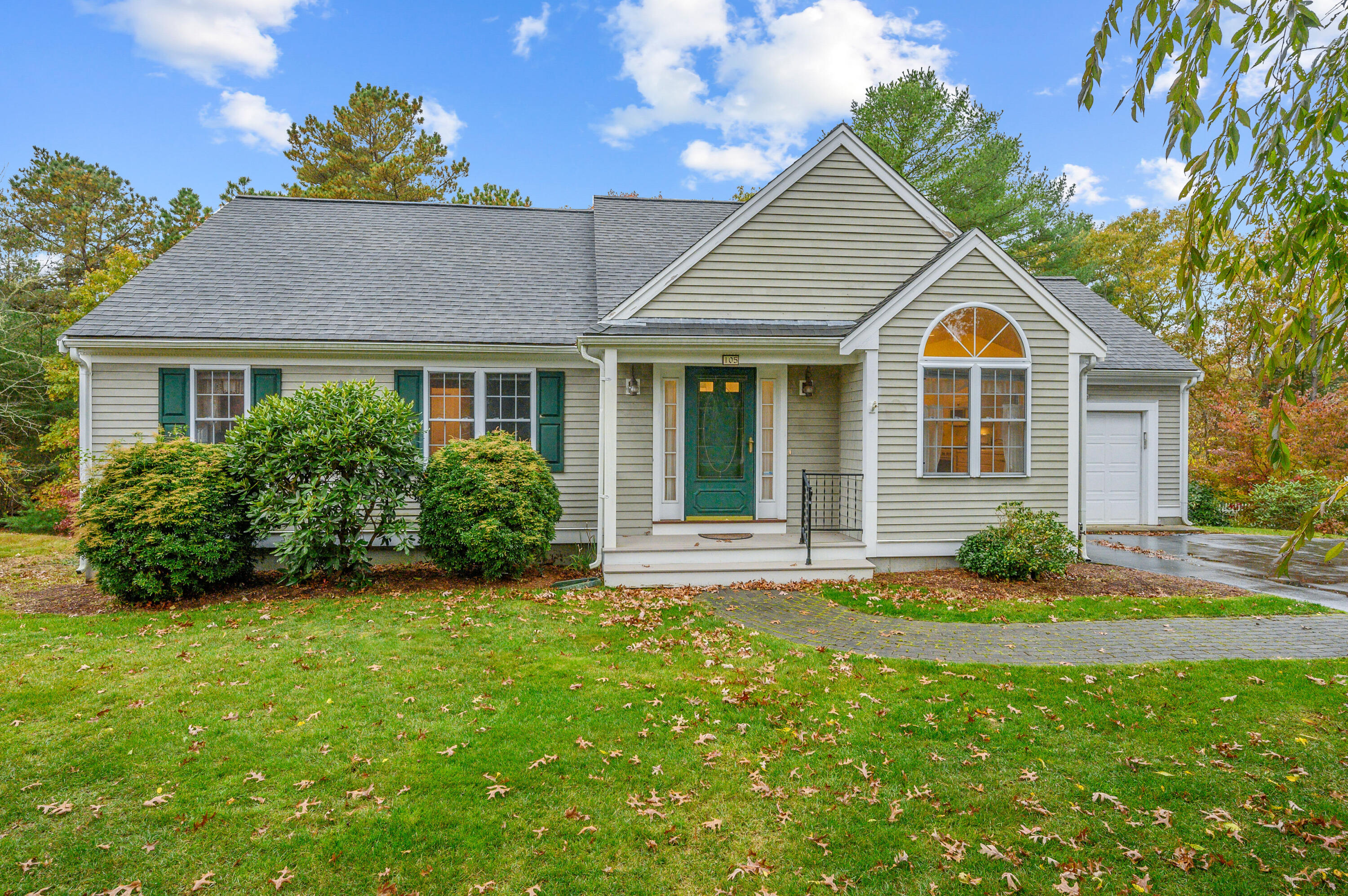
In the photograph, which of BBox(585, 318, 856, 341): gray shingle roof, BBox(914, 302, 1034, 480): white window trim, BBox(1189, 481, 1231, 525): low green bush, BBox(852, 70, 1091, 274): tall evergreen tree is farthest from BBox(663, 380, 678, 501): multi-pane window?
BBox(852, 70, 1091, 274): tall evergreen tree

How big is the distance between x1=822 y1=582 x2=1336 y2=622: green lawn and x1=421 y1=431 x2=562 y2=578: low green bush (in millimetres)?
3825

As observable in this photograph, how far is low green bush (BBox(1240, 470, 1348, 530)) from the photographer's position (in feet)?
41.0

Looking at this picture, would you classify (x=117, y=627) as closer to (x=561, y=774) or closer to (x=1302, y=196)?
(x=561, y=774)

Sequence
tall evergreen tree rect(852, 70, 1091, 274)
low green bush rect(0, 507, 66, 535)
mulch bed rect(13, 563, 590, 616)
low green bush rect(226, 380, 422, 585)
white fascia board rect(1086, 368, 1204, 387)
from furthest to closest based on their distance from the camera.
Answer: tall evergreen tree rect(852, 70, 1091, 274) → low green bush rect(0, 507, 66, 535) → white fascia board rect(1086, 368, 1204, 387) → low green bush rect(226, 380, 422, 585) → mulch bed rect(13, 563, 590, 616)

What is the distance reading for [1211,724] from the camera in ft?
13.5

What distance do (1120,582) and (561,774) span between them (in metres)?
7.38

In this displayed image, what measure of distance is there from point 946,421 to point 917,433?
1.49 feet

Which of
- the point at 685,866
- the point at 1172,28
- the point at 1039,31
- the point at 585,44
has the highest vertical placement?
the point at 585,44

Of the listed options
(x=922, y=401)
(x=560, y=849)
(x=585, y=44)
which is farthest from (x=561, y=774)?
(x=585, y=44)

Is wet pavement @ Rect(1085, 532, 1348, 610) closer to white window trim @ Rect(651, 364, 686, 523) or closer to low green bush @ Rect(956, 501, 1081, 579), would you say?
low green bush @ Rect(956, 501, 1081, 579)

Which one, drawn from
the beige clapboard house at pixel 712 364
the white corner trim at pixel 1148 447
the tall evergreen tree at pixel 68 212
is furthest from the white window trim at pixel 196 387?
the tall evergreen tree at pixel 68 212

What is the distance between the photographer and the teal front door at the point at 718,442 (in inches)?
370

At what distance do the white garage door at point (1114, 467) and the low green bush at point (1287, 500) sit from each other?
283 cm

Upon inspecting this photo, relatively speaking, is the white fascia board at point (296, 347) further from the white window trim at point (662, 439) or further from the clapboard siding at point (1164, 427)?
the clapboard siding at point (1164, 427)
